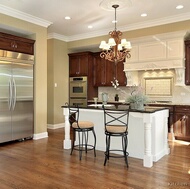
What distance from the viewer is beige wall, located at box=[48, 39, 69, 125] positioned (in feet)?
23.0

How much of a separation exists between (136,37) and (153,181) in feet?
13.9

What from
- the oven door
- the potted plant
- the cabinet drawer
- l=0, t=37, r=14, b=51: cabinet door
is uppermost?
l=0, t=37, r=14, b=51: cabinet door

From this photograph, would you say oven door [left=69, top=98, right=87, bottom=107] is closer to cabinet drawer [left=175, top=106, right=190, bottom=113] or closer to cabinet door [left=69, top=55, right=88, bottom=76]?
cabinet door [left=69, top=55, right=88, bottom=76]

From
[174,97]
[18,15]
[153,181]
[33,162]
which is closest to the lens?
[153,181]

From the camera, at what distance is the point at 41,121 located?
5.58m

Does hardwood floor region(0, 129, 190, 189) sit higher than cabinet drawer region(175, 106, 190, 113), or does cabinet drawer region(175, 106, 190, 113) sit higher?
cabinet drawer region(175, 106, 190, 113)

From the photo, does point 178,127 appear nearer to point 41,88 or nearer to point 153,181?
point 153,181

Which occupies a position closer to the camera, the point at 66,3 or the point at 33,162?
the point at 33,162

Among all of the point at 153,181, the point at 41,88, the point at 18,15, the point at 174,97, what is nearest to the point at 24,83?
the point at 41,88

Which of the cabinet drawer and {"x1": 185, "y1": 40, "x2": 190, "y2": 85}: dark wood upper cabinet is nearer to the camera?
the cabinet drawer

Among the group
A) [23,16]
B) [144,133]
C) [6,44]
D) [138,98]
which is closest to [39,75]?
[6,44]

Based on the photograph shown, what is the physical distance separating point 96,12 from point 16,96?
9.28ft

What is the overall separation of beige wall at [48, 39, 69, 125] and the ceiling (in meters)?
0.80

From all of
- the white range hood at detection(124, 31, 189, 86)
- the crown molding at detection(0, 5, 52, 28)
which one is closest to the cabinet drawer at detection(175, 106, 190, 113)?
the white range hood at detection(124, 31, 189, 86)
